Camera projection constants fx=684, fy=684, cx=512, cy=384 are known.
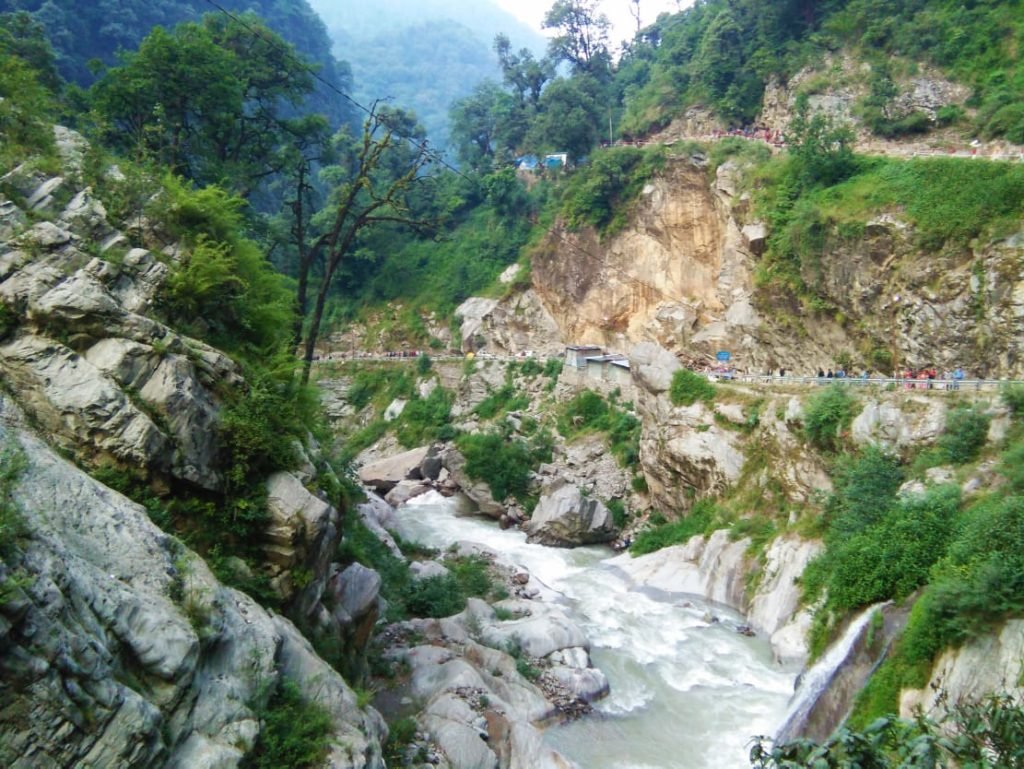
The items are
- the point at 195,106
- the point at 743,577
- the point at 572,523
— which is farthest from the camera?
the point at 572,523

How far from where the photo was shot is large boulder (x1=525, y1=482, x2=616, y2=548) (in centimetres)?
2517

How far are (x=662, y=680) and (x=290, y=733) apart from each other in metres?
10.5

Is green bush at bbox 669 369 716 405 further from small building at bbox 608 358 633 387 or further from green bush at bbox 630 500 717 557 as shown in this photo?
small building at bbox 608 358 633 387

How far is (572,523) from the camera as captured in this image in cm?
2514

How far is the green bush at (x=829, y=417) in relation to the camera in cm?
1889

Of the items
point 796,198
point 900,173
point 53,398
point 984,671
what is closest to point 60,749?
point 53,398

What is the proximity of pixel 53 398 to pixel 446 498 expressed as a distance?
24.2 meters

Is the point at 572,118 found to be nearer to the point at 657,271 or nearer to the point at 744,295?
the point at 657,271

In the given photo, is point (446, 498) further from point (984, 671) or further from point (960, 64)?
point (960, 64)

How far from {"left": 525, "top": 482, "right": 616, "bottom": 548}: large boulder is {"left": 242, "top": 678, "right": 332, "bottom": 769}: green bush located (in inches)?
707

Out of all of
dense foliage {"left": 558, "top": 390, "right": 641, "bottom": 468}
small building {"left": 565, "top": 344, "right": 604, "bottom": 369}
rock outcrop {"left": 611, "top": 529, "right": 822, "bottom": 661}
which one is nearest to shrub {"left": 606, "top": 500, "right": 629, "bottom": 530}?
dense foliage {"left": 558, "top": 390, "right": 641, "bottom": 468}

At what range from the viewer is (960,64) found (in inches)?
1111

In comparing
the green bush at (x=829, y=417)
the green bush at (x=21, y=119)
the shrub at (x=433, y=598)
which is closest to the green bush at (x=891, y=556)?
the green bush at (x=829, y=417)

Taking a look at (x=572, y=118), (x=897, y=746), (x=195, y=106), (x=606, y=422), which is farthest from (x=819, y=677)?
(x=572, y=118)
